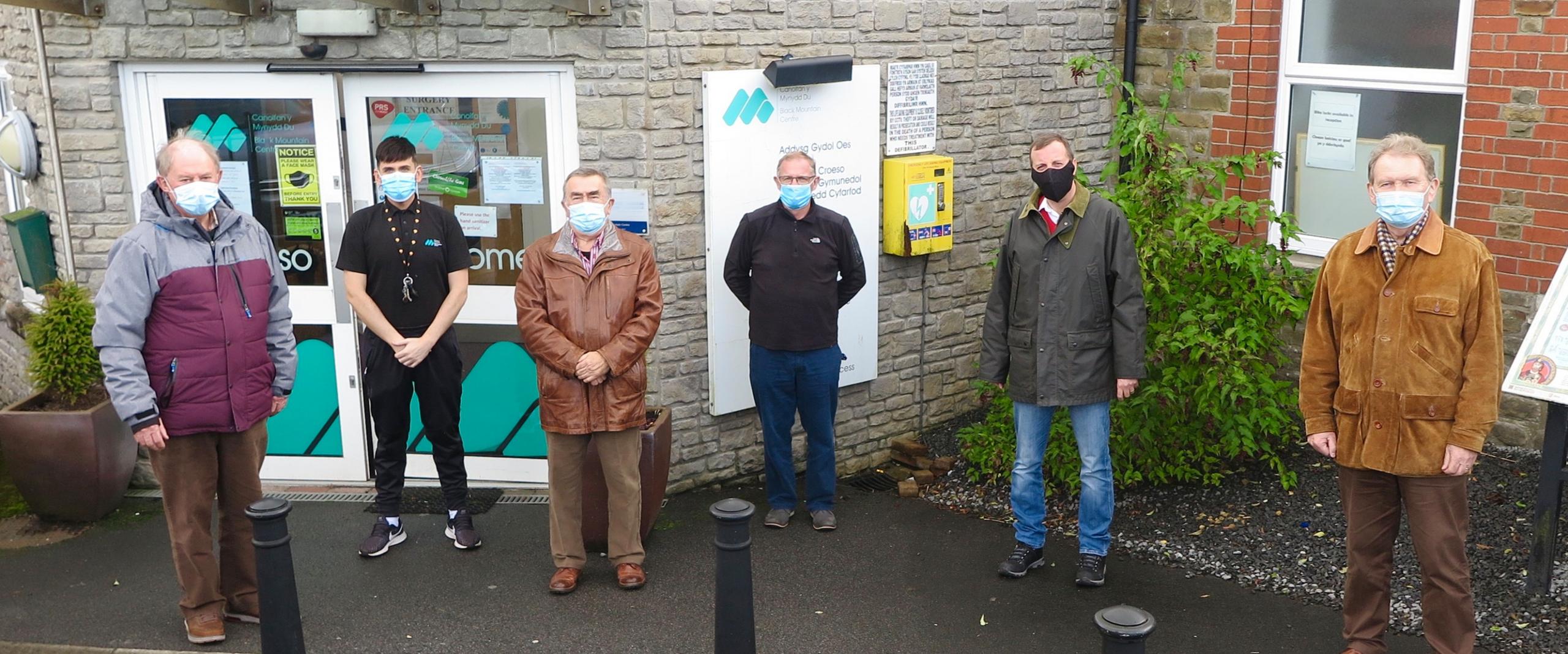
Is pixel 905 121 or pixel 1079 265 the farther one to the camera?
pixel 905 121

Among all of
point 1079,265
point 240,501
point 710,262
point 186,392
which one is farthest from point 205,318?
point 1079,265

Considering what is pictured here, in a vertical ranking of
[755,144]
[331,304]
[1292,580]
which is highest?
[755,144]

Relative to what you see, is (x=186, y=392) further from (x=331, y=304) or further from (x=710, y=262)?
(x=710, y=262)

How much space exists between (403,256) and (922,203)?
9.71 ft

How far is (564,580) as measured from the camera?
234 inches

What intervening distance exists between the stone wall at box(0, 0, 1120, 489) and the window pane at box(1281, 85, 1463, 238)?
161 cm

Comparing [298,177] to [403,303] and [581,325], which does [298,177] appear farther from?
[581,325]

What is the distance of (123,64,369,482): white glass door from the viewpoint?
23.0 feet

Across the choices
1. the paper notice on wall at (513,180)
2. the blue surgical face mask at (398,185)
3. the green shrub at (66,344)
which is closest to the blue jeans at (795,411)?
the paper notice on wall at (513,180)

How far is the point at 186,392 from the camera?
5.16m

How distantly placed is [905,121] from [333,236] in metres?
3.17

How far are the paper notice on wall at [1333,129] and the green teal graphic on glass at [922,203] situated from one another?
90.6 inches

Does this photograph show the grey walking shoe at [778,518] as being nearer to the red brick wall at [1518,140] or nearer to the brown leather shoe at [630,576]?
the brown leather shoe at [630,576]

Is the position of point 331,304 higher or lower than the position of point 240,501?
higher
